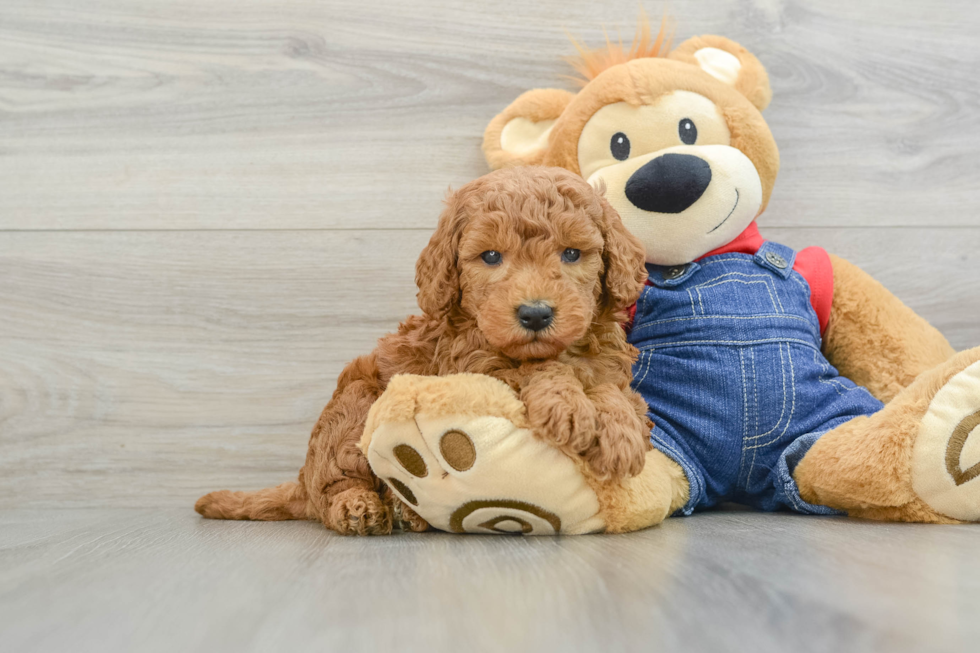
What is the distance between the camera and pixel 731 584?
58 cm

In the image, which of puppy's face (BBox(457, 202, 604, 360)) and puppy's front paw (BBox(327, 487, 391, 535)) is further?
puppy's front paw (BBox(327, 487, 391, 535))

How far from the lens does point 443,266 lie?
2.75 ft

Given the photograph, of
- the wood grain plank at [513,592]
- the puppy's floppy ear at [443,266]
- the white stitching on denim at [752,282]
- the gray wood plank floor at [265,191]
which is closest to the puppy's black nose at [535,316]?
the puppy's floppy ear at [443,266]

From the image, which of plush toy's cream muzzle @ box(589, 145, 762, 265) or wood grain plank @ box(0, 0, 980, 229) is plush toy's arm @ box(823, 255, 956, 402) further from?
wood grain plank @ box(0, 0, 980, 229)

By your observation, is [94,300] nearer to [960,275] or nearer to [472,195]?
[472,195]

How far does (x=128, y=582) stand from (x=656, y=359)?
2.34ft

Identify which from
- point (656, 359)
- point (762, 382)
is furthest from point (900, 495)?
point (656, 359)

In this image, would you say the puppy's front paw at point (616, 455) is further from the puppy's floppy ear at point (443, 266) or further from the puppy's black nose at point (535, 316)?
the puppy's floppy ear at point (443, 266)

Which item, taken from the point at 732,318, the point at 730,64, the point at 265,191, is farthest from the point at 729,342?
the point at 265,191

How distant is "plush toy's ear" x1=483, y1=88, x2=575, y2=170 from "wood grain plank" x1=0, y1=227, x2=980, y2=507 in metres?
0.25

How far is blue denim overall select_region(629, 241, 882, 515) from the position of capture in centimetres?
97

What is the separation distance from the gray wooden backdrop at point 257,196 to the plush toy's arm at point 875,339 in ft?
0.76

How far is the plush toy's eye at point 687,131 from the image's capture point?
106 cm

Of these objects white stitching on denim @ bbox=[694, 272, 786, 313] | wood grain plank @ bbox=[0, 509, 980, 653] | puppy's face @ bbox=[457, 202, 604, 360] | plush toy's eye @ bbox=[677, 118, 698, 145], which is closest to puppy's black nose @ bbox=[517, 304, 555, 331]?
puppy's face @ bbox=[457, 202, 604, 360]
